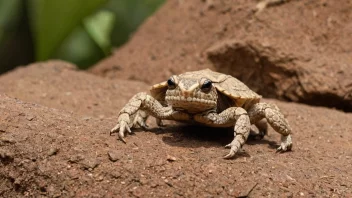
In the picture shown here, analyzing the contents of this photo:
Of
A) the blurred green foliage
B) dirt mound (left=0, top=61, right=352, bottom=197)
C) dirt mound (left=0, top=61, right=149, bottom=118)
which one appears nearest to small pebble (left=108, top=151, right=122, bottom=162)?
dirt mound (left=0, top=61, right=352, bottom=197)

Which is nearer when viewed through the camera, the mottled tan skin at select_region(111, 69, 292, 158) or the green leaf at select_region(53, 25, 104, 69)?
the mottled tan skin at select_region(111, 69, 292, 158)

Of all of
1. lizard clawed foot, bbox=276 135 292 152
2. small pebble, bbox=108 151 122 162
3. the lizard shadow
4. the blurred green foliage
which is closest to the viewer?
small pebble, bbox=108 151 122 162

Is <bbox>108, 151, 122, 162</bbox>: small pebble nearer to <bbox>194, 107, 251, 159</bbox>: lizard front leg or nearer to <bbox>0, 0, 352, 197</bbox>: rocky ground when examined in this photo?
<bbox>0, 0, 352, 197</bbox>: rocky ground

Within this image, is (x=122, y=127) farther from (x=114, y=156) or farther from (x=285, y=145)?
(x=285, y=145)

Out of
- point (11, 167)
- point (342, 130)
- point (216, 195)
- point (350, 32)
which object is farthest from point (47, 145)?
point (350, 32)

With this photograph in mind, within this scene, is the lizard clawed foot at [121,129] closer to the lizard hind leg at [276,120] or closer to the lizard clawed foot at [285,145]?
the lizard hind leg at [276,120]

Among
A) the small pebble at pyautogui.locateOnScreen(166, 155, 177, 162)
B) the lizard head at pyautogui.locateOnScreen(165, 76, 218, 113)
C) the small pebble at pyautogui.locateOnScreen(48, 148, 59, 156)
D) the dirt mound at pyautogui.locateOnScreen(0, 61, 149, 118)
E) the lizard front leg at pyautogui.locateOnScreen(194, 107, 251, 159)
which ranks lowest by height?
the dirt mound at pyautogui.locateOnScreen(0, 61, 149, 118)

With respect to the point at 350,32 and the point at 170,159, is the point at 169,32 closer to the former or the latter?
the point at 350,32
